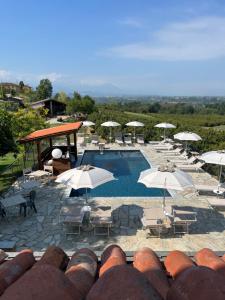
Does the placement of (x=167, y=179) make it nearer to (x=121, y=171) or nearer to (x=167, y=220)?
(x=167, y=220)

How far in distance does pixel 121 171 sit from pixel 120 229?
923 cm

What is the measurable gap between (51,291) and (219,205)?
10.3 meters

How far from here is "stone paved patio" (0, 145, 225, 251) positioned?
9117mm

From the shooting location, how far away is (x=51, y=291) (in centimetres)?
226

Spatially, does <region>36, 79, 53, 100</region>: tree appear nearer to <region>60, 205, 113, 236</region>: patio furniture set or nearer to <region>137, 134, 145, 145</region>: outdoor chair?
<region>137, 134, 145, 145</region>: outdoor chair

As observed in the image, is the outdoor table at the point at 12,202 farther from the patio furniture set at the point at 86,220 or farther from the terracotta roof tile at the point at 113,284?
the terracotta roof tile at the point at 113,284

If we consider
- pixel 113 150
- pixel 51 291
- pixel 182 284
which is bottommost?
pixel 113 150

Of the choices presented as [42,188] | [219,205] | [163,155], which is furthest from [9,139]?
[163,155]

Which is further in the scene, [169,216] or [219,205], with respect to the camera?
[219,205]

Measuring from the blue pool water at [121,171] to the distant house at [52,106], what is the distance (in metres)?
37.3

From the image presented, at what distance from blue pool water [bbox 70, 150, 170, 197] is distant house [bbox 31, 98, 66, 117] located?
37.3m

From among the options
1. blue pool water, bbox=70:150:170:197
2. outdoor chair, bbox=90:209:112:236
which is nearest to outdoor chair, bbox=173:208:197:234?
outdoor chair, bbox=90:209:112:236

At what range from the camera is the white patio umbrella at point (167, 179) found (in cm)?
963

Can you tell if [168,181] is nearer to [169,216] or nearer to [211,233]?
[169,216]
